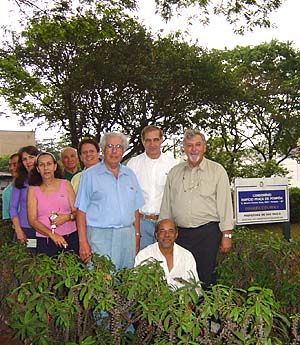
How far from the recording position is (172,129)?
50.5 feet

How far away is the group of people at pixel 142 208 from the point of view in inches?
160

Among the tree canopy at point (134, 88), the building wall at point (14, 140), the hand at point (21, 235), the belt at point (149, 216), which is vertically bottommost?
the hand at point (21, 235)

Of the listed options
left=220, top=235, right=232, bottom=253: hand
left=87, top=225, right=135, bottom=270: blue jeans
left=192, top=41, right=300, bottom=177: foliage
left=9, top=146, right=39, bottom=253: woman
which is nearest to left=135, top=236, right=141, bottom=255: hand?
left=87, top=225, right=135, bottom=270: blue jeans

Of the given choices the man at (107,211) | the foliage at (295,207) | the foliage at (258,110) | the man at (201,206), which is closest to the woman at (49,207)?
the man at (107,211)

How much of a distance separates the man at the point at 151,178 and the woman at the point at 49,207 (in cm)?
69

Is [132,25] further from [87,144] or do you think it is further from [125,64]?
[87,144]

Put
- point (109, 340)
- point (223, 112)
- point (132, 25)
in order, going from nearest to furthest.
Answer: point (109, 340)
point (132, 25)
point (223, 112)

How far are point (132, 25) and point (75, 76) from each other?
2212 millimetres

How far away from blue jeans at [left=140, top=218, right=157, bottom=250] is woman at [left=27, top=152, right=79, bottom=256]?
2.26ft

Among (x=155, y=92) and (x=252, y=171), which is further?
(x=252, y=171)

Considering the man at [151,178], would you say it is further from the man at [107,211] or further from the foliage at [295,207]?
the foliage at [295,207]

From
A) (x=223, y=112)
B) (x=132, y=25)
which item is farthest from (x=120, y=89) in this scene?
(x=223, y=112)

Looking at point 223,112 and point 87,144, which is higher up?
point 223,112

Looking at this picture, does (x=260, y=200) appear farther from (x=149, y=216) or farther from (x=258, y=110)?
(x=258, y=110)
